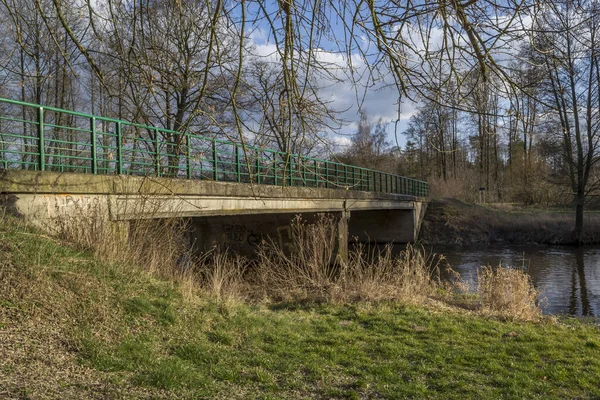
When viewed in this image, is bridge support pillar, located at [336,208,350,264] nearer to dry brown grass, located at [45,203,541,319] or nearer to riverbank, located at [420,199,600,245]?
dry brown grass, located at [45,203,541,319]

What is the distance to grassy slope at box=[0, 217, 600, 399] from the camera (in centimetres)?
409

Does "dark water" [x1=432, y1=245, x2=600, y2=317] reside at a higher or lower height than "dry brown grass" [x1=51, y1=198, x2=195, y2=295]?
lower

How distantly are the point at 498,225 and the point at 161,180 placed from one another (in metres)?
25.3

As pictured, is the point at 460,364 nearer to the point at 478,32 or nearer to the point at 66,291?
the point at 478,32

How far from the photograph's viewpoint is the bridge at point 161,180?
5.08m

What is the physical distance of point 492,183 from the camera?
43.3 metres

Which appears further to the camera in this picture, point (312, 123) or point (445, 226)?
point (445, 226)

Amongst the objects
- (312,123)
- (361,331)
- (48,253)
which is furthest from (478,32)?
(48,253)

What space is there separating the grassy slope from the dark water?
4375mm

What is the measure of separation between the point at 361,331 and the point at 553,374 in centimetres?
240

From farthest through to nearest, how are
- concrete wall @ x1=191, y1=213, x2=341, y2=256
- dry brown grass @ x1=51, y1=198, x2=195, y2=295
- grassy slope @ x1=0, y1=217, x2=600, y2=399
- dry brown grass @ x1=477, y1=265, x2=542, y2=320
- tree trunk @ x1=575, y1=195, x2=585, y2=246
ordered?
1. tree trunk @ x1=575, y1=195, x2=585, y2=246
2. concrete wall @ x1=191, y1=213, x2=341, y2=256
3. dry brown grass @ x1=477, y1=265, x2=542, y2=320
4. dry brown grass @ x1=51, y1=198, x2=195, y2=295
5. grassy slope @ x1=0, y1=217, x2=600, y2=399

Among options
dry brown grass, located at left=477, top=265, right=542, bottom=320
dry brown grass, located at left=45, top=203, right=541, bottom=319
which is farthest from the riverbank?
dry brown grass, located at left=477, top=265, right=542, bottom=320

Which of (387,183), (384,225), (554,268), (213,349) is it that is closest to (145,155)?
(213,349)

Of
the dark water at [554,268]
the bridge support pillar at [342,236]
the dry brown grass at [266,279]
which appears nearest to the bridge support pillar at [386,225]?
the dark water at [554,268]
